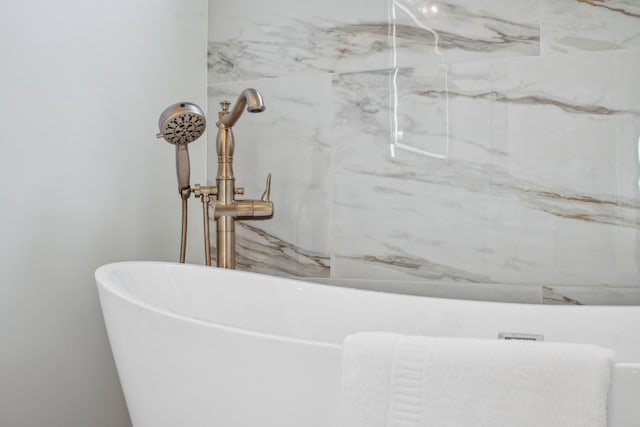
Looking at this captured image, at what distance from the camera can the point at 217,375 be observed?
796 millimetres

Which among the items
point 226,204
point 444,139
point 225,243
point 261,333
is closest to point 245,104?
point 226,204

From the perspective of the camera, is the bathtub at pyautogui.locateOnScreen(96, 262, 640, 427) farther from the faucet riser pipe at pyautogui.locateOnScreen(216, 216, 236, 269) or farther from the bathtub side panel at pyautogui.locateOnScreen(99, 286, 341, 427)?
the faucet riser pipe at pyautogui.locateOnScreen(216, 216, 236, 269)

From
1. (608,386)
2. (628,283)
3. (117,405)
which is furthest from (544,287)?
(117,405)

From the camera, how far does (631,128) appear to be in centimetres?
144

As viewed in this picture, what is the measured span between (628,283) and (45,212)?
139cm

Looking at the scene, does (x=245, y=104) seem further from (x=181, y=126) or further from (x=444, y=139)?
(x=444, y=139)

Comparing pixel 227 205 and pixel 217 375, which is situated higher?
pixel 227 205

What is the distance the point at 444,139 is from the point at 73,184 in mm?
957

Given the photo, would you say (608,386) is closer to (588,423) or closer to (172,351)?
(588,423)

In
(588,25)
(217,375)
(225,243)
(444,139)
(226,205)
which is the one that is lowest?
(217,375)

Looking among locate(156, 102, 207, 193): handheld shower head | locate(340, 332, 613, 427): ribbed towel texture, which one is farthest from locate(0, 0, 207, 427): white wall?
locate(340, 332, 613, 427): ribbed towel texture

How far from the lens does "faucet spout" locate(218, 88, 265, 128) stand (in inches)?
53.6

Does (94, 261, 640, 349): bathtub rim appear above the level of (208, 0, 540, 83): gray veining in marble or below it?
below

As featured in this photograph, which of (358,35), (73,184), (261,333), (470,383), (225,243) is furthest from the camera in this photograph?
(358,35)
